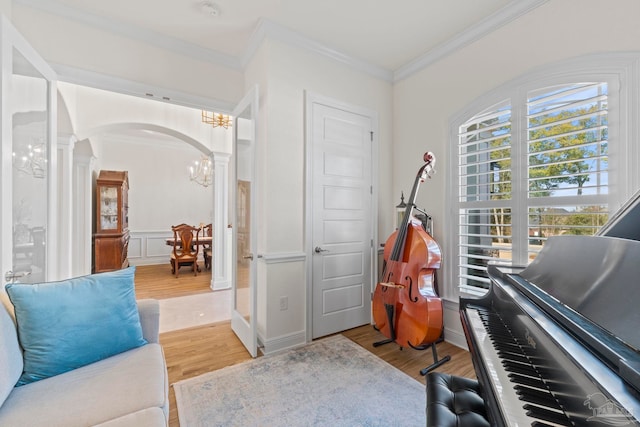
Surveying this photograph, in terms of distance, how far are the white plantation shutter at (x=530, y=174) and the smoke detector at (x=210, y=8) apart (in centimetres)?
231

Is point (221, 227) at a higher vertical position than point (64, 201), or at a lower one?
lower

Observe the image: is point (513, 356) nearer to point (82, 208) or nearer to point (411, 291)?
point (411, 291)

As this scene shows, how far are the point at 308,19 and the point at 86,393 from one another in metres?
Answer: 2.82

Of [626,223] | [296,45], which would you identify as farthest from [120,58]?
[626,223]

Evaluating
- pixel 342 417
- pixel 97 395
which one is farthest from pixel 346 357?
pixel 97 395

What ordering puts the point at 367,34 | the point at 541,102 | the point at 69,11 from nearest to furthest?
1. the point at 541,102
2. the point at 69,11
3. the point at 367,34

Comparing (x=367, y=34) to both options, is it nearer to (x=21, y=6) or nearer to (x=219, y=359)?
(x=21, y=6)

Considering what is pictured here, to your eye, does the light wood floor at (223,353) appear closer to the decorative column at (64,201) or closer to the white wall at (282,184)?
the white wall at (282,184)

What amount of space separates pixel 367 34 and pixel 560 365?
2742mm

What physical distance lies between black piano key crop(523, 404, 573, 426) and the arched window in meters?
1.71

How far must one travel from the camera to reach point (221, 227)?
4715mm

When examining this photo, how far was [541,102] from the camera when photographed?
6.61 feet

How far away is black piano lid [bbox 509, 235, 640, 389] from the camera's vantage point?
0.68 m

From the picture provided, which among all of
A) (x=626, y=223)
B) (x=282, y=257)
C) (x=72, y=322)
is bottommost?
(x=72, y=322)
